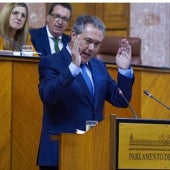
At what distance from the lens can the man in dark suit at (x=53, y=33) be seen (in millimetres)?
Result: 4930

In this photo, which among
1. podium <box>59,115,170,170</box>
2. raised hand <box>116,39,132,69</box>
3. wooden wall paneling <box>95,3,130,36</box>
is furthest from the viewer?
wooden wall paneling <box>95,3,130,36</box>

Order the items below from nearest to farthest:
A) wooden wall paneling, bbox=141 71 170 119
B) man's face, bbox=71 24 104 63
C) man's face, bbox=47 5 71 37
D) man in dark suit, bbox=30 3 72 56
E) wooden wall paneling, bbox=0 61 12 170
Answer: man's face, bbox=71 24 104 63, wooden wall paneling, bbox=0 61 12 170, wooden wall paneling, bbox=141 71 170 119, man in dark suit, bbox=30 3 72 56, man's face, bbox=47 5 71 37

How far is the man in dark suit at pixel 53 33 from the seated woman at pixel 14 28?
0.08 metres

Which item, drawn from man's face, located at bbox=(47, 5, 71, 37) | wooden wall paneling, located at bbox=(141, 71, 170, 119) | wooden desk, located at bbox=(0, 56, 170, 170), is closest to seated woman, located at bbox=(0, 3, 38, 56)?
man's face, located at bbox=(47, 5, 71, 37)

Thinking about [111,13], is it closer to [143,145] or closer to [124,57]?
[124,57]

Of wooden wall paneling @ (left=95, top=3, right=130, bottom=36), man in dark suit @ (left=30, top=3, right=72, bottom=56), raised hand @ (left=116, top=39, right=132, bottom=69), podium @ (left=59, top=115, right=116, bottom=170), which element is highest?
wooden wall paneling @ (left=95, top=3, right=130, bottom=36)

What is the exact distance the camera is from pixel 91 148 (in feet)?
9.29

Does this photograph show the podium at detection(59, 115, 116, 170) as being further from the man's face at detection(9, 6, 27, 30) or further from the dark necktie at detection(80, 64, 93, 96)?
the man's face at detection(9, 6, 27, 30)

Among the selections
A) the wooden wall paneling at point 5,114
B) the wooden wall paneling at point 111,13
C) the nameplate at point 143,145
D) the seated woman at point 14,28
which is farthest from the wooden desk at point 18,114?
the wooden wall paneling at point 111,13

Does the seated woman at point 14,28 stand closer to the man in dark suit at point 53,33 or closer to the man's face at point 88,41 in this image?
the man in dark suit at point 53,33

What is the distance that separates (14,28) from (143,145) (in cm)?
226

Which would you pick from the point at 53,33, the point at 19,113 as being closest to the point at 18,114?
the point at 19,113

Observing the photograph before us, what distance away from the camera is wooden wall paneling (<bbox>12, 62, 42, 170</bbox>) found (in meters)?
4.04

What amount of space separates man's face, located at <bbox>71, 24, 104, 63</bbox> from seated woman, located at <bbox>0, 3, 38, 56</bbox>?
1.53 meters
